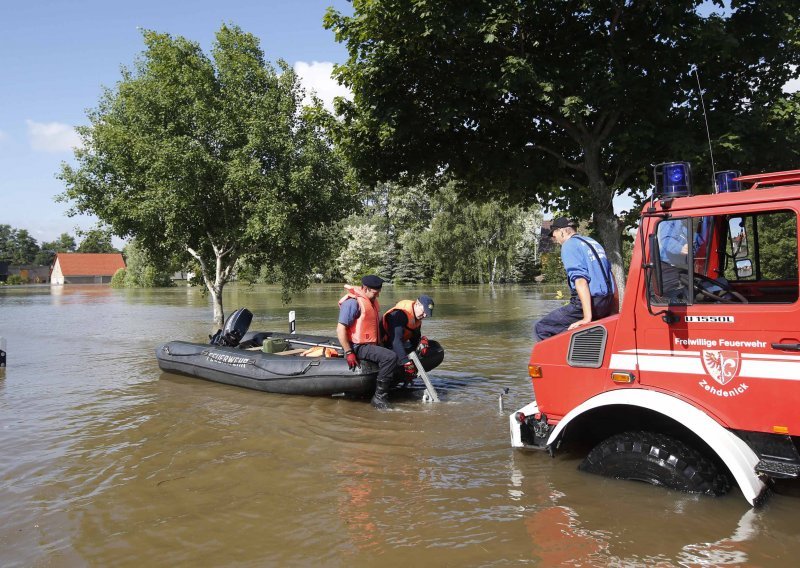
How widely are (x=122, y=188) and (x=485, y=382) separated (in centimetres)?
1754

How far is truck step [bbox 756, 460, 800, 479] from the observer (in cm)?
443

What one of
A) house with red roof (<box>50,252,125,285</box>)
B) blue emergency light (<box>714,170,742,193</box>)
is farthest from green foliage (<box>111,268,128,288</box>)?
blue emergency light (<box>714,170,742,193</box>)

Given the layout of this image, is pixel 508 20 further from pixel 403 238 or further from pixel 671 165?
pixel 403 238

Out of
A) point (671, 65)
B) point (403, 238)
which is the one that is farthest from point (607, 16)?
point (403, 238)

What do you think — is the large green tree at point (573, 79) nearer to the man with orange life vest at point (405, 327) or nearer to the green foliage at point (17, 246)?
the man with orange life vest at point (405, 327)

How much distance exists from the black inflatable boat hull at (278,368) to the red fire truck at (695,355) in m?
4.75

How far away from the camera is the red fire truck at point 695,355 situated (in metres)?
4.53

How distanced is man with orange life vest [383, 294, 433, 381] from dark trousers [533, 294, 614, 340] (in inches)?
157

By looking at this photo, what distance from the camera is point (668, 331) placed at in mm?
4973

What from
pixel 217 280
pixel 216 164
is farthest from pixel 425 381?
pixel 217 280

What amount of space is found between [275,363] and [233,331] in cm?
246

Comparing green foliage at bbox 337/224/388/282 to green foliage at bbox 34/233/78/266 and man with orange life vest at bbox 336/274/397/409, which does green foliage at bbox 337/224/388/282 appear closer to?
man with orange life vest at bbox 336/274/397/409

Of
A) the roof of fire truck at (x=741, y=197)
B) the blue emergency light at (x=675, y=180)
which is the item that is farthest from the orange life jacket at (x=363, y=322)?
the blue emergency light at (x=675, y=180)

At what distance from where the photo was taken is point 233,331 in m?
13.1
